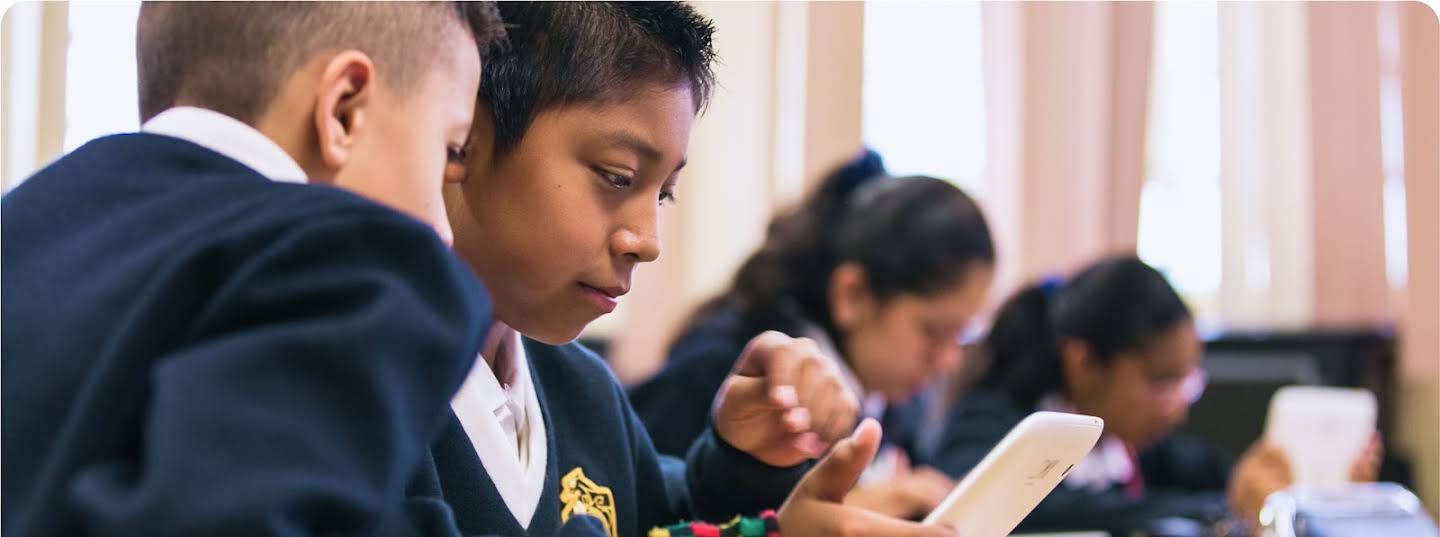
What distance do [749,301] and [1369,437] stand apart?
0.87m

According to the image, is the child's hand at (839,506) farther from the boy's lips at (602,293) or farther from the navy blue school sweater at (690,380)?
the navy blue school sweater at (690,380)

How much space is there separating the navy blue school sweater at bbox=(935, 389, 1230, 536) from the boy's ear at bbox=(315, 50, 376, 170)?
0.99m

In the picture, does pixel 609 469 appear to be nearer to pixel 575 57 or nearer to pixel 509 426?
pixel 509 426

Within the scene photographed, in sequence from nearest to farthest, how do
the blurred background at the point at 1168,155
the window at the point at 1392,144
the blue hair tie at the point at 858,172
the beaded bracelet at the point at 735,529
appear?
the beaded bracelet at the point at 735,529
the blue hair tie at the point at 858,172
the blurred background at the point at 1168,155
the window at the point at 1392,144

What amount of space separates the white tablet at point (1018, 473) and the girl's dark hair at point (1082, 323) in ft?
4.07

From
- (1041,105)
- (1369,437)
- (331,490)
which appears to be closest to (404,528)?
(331,490)

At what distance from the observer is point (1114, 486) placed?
6.59 feet

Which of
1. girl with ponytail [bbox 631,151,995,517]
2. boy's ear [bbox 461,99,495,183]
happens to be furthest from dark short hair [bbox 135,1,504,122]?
girl with ponytail [bbox 631,151,995,517]

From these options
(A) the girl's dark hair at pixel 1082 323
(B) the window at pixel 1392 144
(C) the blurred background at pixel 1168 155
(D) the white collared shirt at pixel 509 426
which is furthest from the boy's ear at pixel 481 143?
(B) the window at pixel 1392 144

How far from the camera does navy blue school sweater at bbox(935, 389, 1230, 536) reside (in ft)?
5.32

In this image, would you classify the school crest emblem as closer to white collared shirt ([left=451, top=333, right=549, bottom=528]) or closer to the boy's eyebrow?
white collared shirt ([left=451, top=333, right=549, bottom=528])

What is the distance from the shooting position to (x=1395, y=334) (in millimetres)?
2586

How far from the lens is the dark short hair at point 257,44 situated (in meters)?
0.57

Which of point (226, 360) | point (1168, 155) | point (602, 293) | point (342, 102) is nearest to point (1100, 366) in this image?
point (1168, 155)
